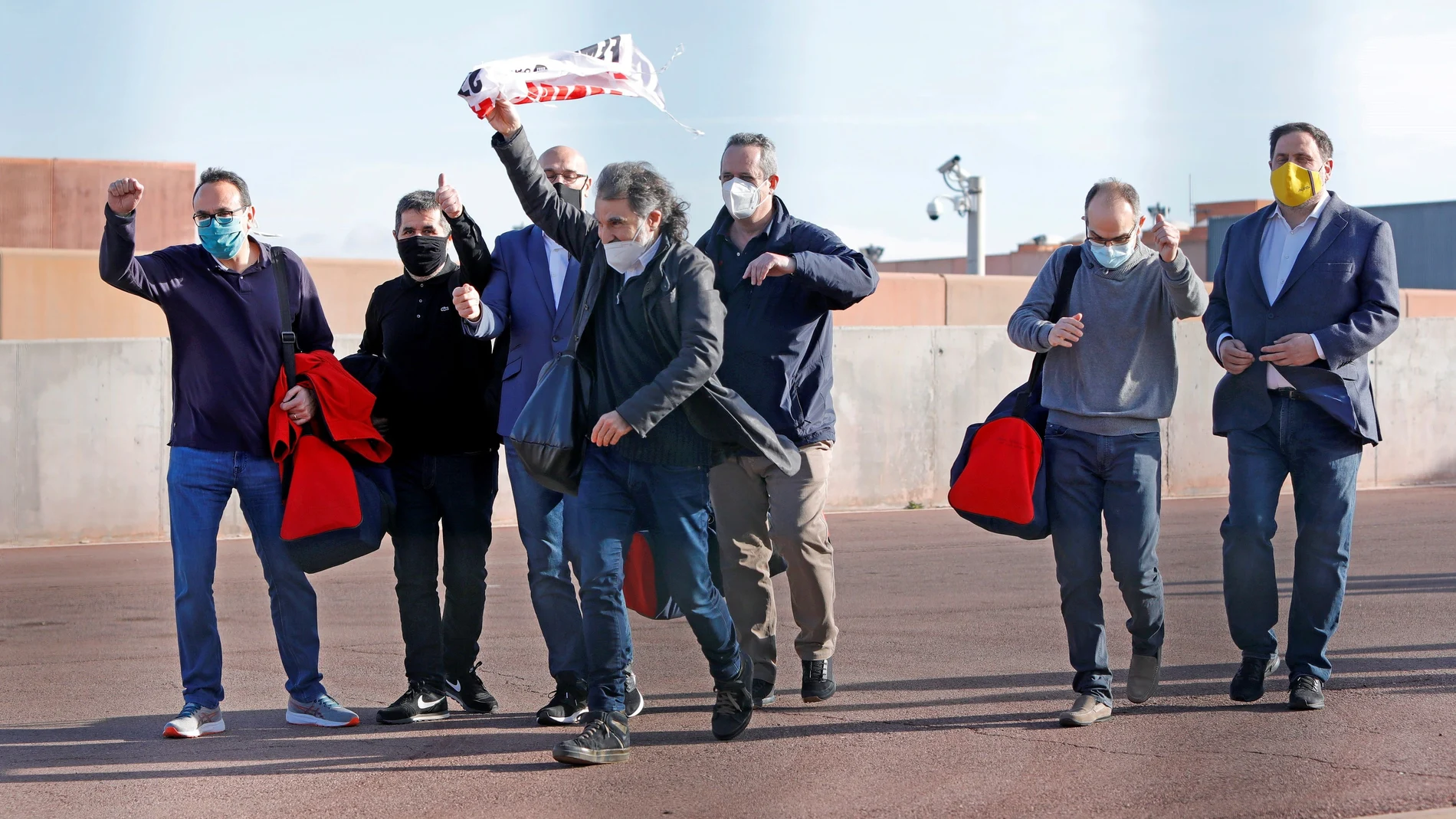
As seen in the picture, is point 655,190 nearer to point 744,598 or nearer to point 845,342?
point 744,598

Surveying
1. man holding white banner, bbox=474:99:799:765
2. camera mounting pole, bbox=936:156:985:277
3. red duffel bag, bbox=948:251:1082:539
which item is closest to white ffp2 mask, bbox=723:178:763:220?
man holding white banner, bbox=474:99:799:765

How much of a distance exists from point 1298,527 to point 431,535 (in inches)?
122

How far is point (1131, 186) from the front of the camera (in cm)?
541

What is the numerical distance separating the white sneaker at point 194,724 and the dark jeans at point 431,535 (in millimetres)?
665

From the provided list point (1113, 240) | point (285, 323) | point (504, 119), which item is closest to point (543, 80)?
point (504, 119)

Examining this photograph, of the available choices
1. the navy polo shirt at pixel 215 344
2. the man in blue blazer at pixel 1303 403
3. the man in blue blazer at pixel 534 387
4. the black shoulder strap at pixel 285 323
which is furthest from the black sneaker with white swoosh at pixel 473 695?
the man in blue blazer at pixel 1303 403

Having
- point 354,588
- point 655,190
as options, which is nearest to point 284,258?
point 655,190

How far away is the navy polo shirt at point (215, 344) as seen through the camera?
5301 mm

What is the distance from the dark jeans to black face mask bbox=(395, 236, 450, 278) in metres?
0.67

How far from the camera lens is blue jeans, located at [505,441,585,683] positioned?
5.39 metres

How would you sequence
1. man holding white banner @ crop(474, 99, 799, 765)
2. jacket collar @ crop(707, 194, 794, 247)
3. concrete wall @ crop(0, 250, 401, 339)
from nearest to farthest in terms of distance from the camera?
man holding white banner @ crop(474, 99, 799, 765)
jacket collar @ crop(707, 194, 794, 247)
concrete wall @ crop(0, 250, 401, 339)

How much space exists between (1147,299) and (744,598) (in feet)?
5.86

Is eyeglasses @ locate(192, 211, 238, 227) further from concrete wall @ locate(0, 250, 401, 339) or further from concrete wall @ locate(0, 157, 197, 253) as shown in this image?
concrete wall @ locate(0, 157, 197, 253)

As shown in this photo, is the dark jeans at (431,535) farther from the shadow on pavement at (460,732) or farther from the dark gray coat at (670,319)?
the dark gray coat at (670,319)
